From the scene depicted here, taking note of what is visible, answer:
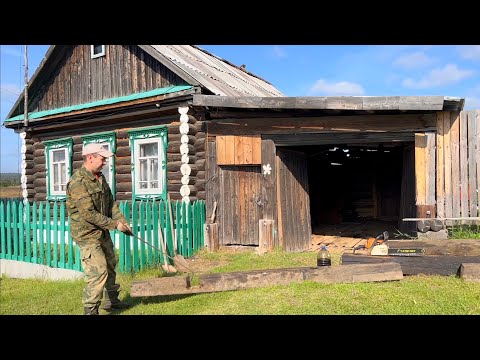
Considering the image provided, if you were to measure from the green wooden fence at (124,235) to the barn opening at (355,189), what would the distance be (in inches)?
249

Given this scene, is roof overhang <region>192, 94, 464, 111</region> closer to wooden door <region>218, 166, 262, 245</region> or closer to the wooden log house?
the wooden log house

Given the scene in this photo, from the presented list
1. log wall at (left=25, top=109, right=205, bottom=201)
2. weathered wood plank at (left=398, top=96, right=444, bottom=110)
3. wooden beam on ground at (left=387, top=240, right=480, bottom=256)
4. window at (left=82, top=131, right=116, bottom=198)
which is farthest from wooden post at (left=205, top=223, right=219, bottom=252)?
weathered wood plank at (left=398, top=96, right=444, bottom=110)

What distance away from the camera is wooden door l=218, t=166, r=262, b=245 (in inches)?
379

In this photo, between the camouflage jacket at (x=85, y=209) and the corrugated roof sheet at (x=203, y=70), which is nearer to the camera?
the camouflage jacket at (x=85, y=209)

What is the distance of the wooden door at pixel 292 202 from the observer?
9477 mm

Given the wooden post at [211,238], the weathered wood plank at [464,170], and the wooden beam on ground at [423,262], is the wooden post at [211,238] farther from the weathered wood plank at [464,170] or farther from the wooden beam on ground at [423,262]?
the weathered wood plank at [464,170]

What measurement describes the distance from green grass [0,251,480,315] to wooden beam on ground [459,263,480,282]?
12 centimetres

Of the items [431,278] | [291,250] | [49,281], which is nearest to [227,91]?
[291,250]

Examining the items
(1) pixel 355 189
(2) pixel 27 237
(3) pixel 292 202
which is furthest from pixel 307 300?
(1) pixel 355 189

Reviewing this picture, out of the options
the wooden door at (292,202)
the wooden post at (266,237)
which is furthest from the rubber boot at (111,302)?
the wooden door at (292,202)

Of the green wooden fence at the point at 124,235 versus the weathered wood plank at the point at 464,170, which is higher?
the weathered wood plank at the point at 464,170

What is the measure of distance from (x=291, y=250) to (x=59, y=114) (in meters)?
7.90

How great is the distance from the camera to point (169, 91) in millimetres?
9984
